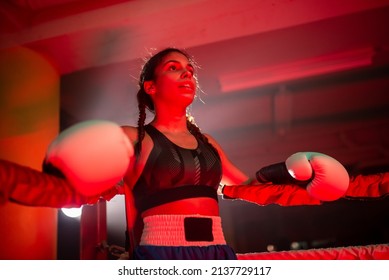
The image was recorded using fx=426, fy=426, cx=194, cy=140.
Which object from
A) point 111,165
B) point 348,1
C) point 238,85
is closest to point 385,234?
point 238,85

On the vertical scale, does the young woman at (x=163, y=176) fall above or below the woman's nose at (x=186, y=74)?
below

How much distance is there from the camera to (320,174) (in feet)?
3.62

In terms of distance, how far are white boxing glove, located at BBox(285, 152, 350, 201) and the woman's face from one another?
332 millimetres

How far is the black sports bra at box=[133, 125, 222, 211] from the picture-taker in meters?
1.02

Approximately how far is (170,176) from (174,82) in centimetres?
27

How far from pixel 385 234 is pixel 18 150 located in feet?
9.09

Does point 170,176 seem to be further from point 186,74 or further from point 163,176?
point 186,74

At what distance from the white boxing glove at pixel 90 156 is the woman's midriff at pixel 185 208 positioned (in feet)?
0.60

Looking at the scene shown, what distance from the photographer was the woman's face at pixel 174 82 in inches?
44.8

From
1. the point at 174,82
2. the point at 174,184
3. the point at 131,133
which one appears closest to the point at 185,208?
the point at 174,184

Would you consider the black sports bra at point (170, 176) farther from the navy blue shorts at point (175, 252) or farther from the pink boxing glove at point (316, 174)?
the pink boxing glove at point (316, 174)

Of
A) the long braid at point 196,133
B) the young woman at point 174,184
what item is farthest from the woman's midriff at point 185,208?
the long braid at point 196,133
